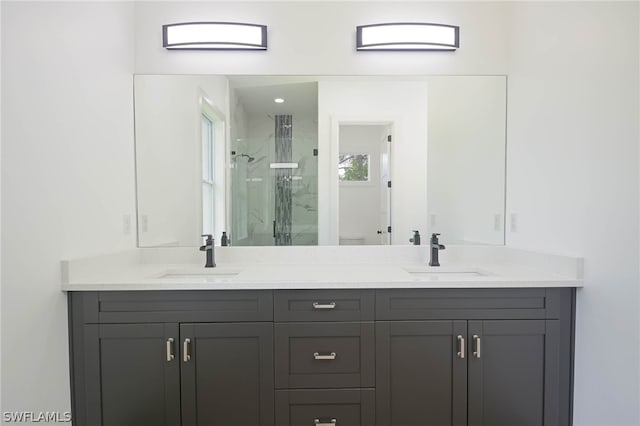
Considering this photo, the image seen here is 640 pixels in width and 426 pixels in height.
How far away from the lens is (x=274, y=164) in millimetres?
1983

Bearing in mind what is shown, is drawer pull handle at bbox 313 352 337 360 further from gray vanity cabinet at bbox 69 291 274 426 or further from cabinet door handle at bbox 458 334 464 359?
cabinet door handle at bbox 458 334 464 359

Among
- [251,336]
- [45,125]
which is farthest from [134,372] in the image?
[45,125]

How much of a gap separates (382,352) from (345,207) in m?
0.86

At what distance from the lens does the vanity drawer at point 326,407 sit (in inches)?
58.0

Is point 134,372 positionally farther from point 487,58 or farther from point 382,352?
point 487,58

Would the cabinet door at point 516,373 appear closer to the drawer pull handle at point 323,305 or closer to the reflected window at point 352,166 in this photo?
the drawer pull handle at point 323,305

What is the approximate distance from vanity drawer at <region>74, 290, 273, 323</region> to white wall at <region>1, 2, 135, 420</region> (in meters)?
0.16

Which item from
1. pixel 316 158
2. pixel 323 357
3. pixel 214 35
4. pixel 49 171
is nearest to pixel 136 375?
pixel 323 357

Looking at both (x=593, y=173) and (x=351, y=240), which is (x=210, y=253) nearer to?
(x=351, y=240)

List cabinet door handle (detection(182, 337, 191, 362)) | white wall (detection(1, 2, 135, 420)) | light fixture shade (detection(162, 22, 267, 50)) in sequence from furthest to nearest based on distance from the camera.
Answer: light fixture shade (detection(162, 22, 267, 50))
cabinet door handle (detection(182, 337, 191, 362))
white wall (detection(1, 2, 135, 420))

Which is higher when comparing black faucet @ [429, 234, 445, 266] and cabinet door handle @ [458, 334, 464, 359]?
black faucet @ [429, 234, 445, 266]

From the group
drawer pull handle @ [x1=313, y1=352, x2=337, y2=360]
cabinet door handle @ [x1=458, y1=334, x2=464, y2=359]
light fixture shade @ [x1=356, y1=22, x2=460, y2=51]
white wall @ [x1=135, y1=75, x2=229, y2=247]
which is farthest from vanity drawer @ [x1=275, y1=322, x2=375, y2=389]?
light fixture shade @ [x1=356, y1=22, x2=460, y2=51]

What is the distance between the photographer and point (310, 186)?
201 cm

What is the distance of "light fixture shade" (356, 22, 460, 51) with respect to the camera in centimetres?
186
